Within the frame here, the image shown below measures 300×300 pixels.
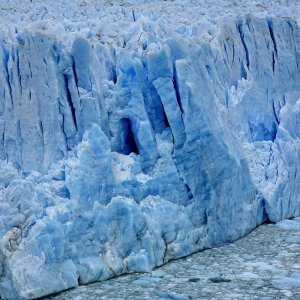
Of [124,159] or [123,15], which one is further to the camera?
[123,15]

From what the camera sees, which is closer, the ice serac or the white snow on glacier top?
the ice serac

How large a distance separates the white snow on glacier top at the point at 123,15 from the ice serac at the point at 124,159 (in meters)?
0.11

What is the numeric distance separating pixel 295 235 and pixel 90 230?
2.20 m

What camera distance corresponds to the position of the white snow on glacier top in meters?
5.35

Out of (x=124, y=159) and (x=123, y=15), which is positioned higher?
(x=123, y=15)

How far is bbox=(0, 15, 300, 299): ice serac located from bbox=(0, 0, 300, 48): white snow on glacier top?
105 millimetres

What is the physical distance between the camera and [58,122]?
15.2 feet

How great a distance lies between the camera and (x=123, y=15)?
21.5ft

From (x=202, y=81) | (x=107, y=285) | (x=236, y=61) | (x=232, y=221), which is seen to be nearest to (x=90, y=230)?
(x=107, y=285)

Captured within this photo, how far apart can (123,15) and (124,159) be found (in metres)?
2.44

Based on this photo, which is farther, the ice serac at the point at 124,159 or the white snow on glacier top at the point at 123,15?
the white snow on glacier top at the point at 123,15

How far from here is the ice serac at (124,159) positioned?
13.9 ft

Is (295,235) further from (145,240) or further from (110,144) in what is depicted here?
(110,144)

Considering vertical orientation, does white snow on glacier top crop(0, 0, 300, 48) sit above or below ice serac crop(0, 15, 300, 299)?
above
